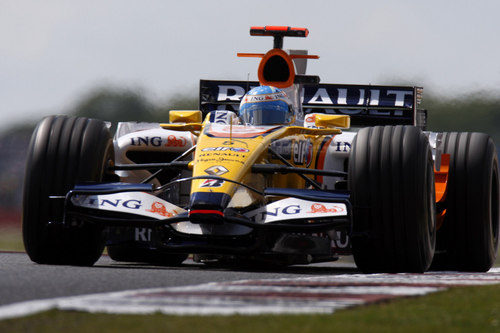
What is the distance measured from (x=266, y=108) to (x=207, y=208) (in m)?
2.60

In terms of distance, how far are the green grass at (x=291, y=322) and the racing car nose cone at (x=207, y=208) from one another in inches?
125

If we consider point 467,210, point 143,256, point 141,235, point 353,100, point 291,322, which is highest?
point 291,322

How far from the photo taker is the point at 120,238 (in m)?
9.85

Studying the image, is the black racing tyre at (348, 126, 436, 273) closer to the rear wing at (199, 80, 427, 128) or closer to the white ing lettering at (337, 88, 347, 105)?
the rear wing at (199, 80, 427, 128)

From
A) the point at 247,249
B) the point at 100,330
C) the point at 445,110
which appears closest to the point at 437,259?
the point at 247,249

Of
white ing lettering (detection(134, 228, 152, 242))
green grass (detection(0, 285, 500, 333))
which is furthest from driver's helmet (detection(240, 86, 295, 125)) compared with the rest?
green grass (detection(0, 285, 500, 333))

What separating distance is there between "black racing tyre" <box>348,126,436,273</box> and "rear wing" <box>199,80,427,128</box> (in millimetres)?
4802

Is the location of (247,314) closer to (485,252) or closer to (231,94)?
(485,252)

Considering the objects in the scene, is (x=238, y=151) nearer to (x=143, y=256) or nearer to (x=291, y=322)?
(x=143, y=256)

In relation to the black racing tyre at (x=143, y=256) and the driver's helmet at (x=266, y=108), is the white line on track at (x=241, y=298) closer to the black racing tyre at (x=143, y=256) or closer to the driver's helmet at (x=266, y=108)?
the driver's helmet at (x=266, y=108)

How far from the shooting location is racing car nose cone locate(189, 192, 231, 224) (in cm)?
828

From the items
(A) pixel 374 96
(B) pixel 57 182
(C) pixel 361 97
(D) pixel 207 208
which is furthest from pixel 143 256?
(A) pixel 374 96

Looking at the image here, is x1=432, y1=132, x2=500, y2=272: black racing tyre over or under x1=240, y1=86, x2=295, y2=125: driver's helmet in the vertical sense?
under

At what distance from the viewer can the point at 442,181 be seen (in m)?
10.7
